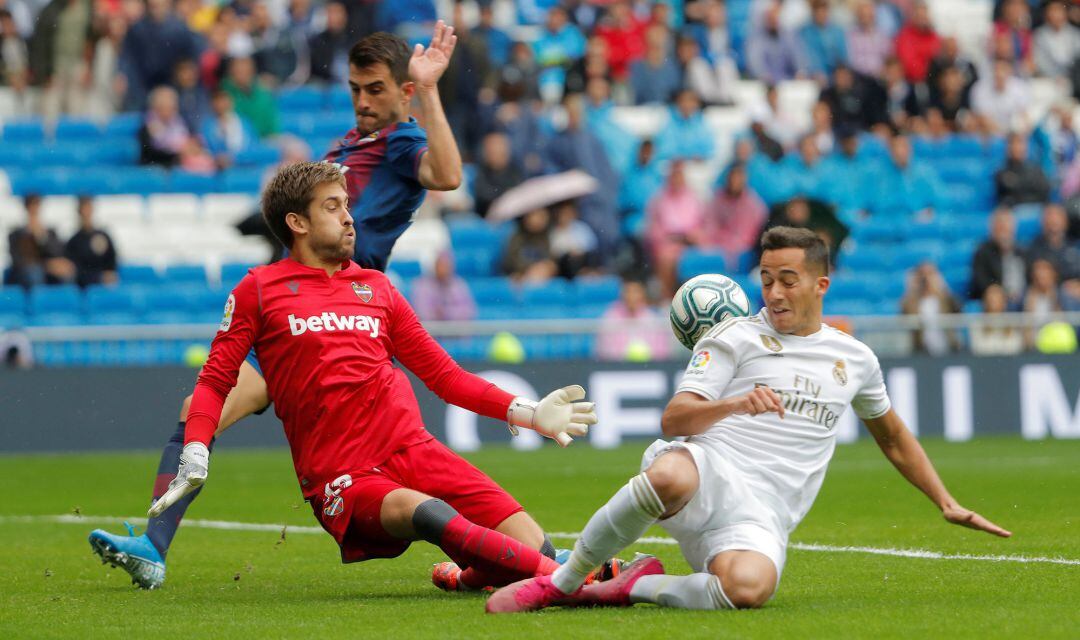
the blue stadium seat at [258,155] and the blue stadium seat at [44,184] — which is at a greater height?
the blue stadium seat at [258,155]

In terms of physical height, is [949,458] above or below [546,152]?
below

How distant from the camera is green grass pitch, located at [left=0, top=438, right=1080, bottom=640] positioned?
207 inches

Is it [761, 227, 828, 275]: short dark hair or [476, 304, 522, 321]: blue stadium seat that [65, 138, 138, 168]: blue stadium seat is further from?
Result: [761, 227, 828, 275]: short dark hair

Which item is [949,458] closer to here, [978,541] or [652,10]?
[978,541]

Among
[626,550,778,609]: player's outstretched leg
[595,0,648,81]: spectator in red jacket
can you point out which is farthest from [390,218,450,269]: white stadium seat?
[626,550,778,609]: player's outstretched leg

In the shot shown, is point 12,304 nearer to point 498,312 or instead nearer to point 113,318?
point 113,318

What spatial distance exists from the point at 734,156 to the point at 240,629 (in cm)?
1382

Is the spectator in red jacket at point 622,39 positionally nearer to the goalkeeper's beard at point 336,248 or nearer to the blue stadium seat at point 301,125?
the blue stadium seat at point 301,125

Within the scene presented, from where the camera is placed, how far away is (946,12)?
22.5 m

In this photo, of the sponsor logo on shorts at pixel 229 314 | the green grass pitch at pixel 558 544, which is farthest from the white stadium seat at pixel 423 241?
the sponsor logo on shorts at pixel 229 314

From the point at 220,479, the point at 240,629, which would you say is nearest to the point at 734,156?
the point at 220,479

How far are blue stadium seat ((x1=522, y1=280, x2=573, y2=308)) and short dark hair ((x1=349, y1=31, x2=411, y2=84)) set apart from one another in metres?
9.94

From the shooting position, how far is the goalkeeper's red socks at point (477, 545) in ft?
19.4

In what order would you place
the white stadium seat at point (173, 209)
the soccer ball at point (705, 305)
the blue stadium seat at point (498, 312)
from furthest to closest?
the white stadium seat at point (173, 209), the blue stadium seat at point (498, 312), the soccer ball at point (705, 305)
